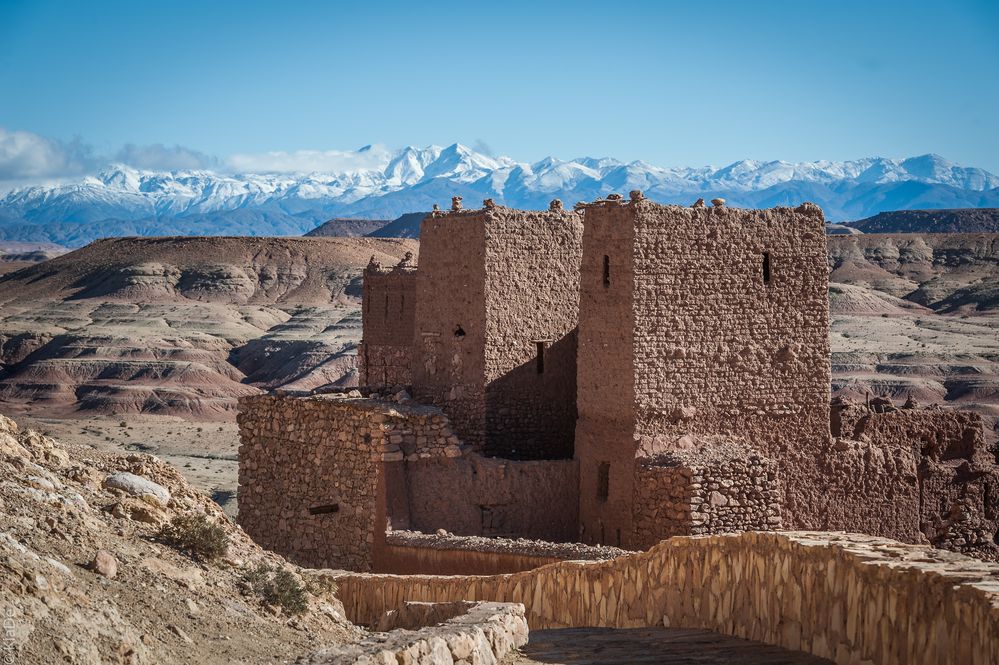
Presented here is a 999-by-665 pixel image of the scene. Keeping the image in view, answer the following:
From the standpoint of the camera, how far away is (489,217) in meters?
20.6

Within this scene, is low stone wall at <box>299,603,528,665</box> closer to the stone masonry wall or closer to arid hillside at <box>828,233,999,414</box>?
the stone masonry wall

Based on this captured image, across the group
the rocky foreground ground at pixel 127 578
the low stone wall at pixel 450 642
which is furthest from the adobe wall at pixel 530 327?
the low stone wall at pixel 450 642

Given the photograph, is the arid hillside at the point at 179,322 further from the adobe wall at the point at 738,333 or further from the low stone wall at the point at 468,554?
the adobe wall at the point at 738,333

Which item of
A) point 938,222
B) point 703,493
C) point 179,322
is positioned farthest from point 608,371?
point 938,222

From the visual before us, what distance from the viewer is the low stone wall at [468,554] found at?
17062 mm

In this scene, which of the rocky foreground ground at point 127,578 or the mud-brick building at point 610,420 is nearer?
the rocky foreground ground at point 127,578

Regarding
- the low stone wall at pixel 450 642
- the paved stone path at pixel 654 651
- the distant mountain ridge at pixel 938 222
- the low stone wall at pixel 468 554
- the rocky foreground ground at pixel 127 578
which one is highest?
the distant mountain ridge at pixel 938 222

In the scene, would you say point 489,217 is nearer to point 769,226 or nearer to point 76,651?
point 769,226

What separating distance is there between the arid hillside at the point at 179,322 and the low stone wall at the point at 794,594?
51.6m

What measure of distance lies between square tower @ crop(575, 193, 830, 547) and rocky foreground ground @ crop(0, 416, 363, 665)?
24.5 ft

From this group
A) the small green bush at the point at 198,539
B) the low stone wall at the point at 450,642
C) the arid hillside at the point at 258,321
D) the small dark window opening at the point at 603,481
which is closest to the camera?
the low stone wall at the point at 450,642

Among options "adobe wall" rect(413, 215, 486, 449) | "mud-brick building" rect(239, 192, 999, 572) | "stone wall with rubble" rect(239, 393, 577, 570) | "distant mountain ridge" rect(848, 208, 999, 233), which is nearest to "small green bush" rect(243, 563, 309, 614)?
"mud-brick building" rect(239, 192, 999, 572)

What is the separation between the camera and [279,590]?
9.98 meters

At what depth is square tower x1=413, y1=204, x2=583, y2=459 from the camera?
20.8 meters
